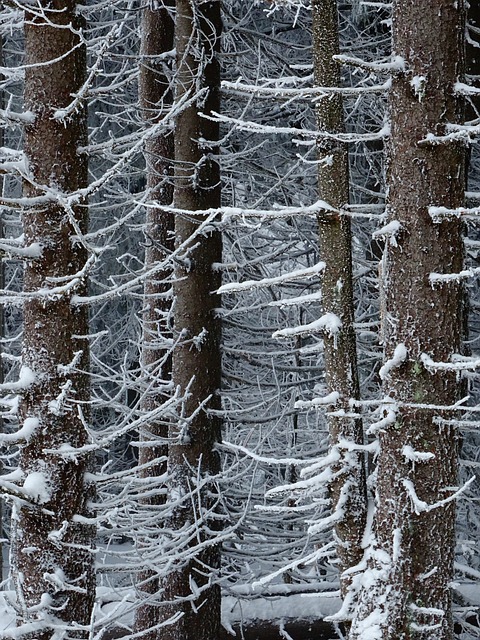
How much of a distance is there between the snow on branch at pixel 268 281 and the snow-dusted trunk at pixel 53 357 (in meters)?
0.82

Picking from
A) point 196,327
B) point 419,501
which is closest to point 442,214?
point 419,501

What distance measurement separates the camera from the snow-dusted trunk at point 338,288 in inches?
190

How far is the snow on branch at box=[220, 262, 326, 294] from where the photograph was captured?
13.6 feet

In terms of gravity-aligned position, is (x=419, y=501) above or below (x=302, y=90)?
below

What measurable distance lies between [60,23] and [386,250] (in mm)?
2260

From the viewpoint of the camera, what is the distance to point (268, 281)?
436 centimetres

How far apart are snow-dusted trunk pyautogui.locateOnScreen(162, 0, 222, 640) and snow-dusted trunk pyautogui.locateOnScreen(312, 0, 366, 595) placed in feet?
7.62

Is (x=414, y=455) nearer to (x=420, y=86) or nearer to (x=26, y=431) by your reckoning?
(x=420, y=86)

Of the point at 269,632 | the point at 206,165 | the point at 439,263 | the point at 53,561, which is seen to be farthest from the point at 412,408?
the point at 269,632

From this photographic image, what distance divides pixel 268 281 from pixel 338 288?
70 cm

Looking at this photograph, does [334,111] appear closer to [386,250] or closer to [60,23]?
[386,250]

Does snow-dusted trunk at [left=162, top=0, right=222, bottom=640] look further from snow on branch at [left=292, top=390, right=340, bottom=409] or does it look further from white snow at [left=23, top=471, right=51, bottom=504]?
white snow at [left=23, top=471, right=51, bottom=504]

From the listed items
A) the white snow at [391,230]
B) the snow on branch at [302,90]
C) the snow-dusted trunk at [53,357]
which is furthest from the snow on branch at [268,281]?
the snow on branch at [302,90]

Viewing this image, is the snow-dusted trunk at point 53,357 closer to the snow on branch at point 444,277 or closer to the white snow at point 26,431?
the white snow at point 26,431
